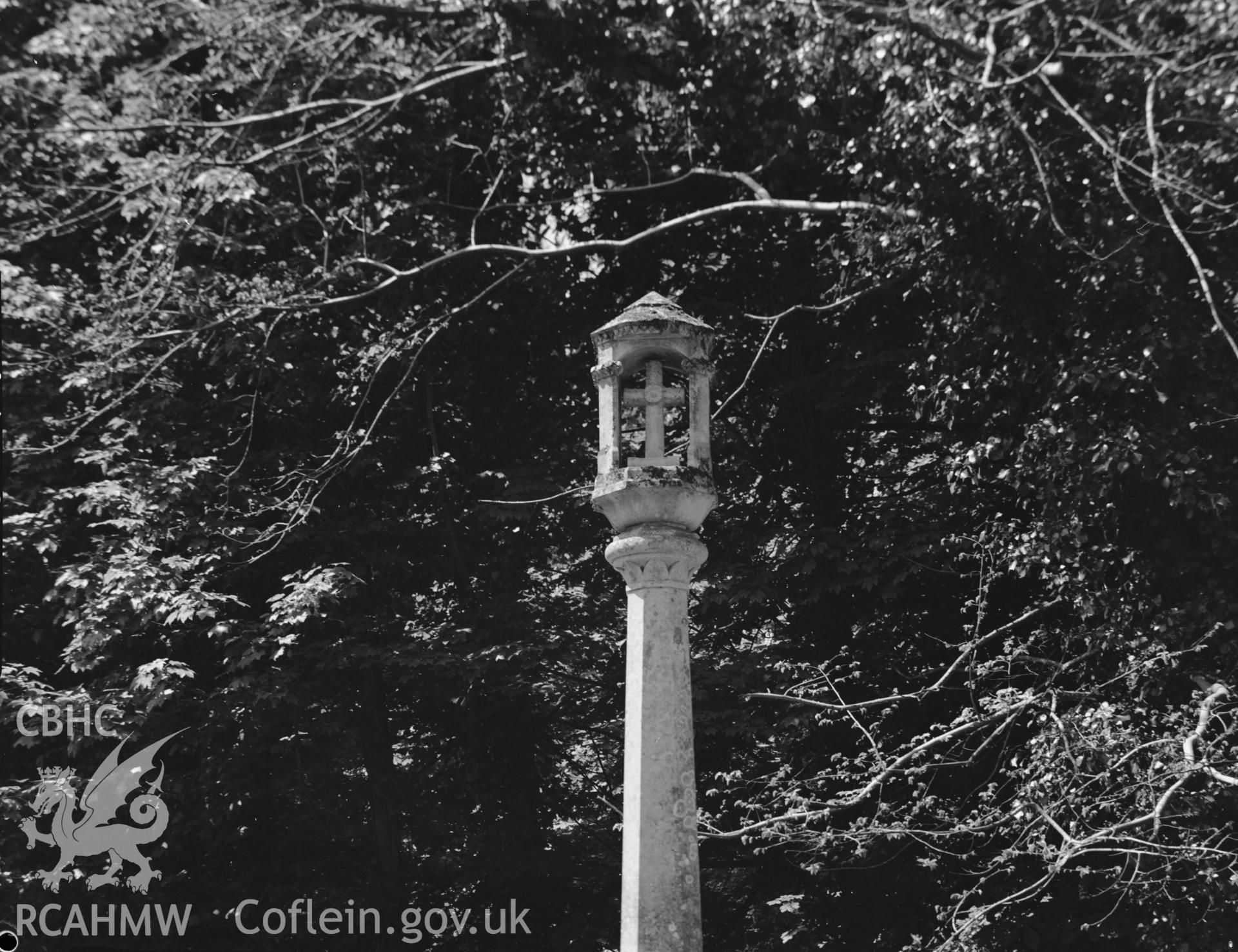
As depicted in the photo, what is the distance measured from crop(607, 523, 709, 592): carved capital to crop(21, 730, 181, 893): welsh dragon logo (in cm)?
647

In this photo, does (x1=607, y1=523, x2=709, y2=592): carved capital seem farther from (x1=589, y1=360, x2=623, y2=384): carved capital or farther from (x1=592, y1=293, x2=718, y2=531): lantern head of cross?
(x1=589, y1=360, x2=623, y2=384): carved capital

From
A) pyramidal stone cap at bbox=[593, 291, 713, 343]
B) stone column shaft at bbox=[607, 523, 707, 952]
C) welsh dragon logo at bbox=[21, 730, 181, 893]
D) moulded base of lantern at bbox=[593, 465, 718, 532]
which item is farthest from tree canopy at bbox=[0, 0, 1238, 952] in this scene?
stone column shaft at bbox=[607, 523, 707, 952]

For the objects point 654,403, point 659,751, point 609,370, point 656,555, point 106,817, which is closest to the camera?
point 659,751

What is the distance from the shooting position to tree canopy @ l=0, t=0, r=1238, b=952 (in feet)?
25.7

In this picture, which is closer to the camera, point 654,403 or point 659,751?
point 659,751

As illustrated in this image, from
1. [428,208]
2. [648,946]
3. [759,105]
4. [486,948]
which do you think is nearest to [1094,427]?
[759,105]

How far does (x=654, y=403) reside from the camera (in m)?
6.17

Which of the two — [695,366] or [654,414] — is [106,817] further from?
[695,366]

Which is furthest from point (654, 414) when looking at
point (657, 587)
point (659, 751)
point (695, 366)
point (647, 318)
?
point (659, 751)

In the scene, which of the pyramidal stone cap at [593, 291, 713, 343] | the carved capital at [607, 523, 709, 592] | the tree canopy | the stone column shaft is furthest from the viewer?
the tree canopy

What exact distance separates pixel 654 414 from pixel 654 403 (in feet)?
0.15

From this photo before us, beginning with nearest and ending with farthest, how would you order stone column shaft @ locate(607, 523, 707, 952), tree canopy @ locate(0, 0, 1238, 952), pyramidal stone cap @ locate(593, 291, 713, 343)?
1. stone column shaft @ locate(607, 523, 707, 952)
2. pyramidal stone cap @ locate(593, 291, 713, 343)
3. tree canopy @ locate(0, 0, 1238, 952)

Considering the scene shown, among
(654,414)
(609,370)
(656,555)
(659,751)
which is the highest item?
(609,370)

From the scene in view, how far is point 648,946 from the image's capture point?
17.7 ft
